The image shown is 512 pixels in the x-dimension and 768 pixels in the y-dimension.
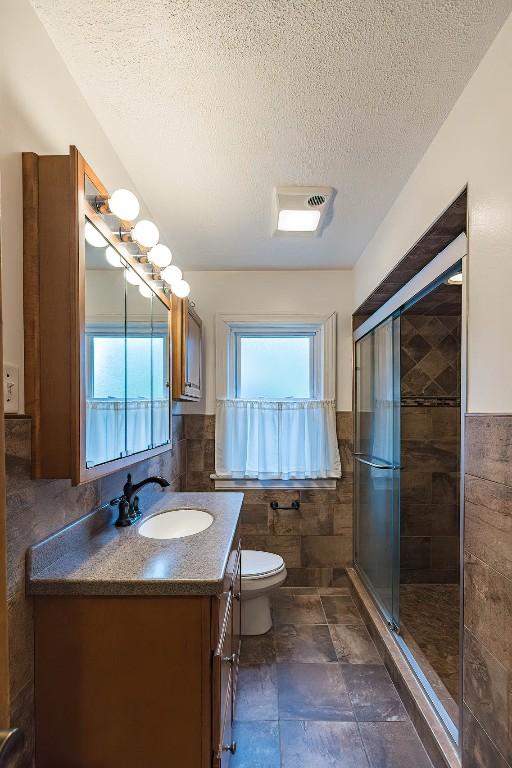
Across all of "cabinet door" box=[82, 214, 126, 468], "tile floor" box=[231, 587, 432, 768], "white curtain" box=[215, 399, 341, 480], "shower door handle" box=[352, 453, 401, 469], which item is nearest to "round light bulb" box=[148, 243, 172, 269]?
"cabinet door" box=[82, 214, 126, 468]

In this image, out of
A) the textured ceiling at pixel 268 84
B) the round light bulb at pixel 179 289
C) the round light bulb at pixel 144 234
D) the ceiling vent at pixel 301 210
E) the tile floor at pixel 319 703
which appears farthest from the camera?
the round light bulb at pixel 179 289

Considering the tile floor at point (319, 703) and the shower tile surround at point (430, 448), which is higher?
the shower tile surround at point (430, 448)

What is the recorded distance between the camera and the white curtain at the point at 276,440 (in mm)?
2986

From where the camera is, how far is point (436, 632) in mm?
2367

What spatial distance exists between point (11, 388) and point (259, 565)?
181cm

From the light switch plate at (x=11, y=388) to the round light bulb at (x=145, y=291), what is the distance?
0.77 m

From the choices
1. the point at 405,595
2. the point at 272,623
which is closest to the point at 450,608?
the point at 405,595

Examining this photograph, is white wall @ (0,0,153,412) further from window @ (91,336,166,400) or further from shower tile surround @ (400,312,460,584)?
shower tile surround @ (400,312,460,584)

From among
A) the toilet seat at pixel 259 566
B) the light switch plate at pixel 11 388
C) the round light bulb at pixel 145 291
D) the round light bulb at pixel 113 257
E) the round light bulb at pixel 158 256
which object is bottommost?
the toilet seat at pixel 259 566

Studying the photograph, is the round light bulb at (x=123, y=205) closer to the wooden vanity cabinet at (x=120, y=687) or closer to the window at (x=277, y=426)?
the wooden vanity cabinet at (x=120, y=687)

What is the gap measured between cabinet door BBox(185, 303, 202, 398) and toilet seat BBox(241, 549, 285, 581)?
1010 mm

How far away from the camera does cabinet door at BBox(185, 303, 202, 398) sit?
243 centimetres

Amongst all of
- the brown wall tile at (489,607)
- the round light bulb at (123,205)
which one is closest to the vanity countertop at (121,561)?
the brown wall tile at (489,607)

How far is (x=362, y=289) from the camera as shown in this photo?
9.00 feet
